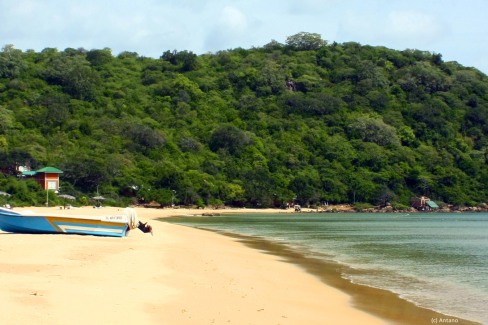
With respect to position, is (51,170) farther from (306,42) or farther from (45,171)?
(306,42)

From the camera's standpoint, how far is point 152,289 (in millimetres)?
13445

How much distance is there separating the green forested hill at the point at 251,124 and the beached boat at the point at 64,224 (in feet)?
140

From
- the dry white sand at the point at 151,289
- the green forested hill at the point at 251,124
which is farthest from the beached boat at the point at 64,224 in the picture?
the green forested hill at the point at 251,124

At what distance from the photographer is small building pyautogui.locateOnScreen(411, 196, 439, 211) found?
9875 centimetres

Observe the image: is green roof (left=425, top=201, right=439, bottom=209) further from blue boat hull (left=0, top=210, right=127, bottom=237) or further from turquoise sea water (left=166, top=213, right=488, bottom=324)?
blue boat hull (left=0, top=210, right=127, bottom=237)

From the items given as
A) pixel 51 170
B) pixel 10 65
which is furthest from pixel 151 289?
pixel 10 65

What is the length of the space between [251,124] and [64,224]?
84508 millimetres

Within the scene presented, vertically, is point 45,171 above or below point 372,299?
above

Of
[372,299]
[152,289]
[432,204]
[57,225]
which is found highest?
[432,204]

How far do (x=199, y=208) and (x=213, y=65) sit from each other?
53755 mm

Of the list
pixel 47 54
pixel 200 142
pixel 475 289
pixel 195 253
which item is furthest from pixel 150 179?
pixel 475 289

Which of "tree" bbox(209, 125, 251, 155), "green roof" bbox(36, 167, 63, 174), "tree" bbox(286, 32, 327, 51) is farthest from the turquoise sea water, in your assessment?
"tree" bbox(286, 32, 327, 51)

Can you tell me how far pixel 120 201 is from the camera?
74312mm

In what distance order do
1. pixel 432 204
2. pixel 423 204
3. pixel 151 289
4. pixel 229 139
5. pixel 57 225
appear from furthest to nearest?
1. pixel 432 204
2. pixel 423 204
3. pixel 229 139
4. pixel 57 225
5. pixel 151 289
